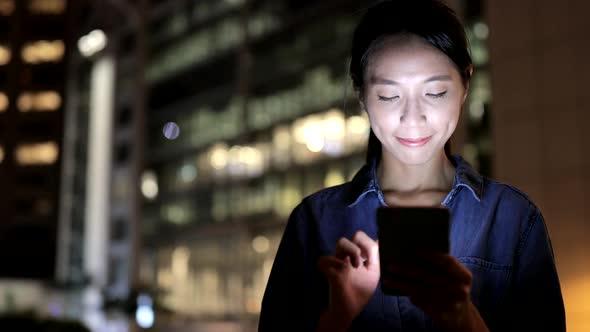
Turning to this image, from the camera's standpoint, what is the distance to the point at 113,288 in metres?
67.3

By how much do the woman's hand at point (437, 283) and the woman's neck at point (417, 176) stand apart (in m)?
0.47

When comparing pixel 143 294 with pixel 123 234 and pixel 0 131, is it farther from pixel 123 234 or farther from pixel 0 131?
pixel 0 131

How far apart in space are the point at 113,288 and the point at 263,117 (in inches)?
1088

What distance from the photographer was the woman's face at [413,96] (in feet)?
6.75

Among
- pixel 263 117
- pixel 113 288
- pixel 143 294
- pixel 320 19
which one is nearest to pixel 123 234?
pixel 113 288

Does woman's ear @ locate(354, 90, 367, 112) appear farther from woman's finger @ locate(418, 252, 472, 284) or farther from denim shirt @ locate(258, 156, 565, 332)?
woman's finger @ locate(418, 252, 472, 284)

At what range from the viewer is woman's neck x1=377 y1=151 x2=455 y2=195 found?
2.21 m

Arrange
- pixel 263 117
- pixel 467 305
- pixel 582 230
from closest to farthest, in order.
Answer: pixel 467 305 → pixel 582 230 → pixel 263 117

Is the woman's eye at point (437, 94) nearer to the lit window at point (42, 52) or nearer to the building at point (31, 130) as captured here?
the building at point (31, 130)

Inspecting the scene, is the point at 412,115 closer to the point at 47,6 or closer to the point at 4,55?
the point at 4,55

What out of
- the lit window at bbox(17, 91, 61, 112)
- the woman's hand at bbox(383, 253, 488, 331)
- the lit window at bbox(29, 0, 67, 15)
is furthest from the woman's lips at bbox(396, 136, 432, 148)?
the lit window at bbox(29, 0, 67, 15)

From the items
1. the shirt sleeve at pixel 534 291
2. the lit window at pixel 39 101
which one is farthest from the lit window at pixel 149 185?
the shirt sleeve at pixel 534 291

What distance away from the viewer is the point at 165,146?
208ft

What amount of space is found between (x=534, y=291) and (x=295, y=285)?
69cm
